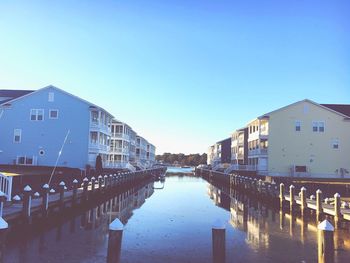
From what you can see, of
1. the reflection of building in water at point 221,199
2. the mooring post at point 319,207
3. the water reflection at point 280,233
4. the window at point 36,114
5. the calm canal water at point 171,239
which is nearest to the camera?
the calm canal water at point 171,239

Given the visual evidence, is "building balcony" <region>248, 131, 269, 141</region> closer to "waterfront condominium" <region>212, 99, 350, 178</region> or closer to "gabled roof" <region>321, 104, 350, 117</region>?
"waterfront condominium" <region>212, 99, 350, 178</region>

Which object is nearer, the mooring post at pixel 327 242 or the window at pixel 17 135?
the mooring post at pixel 327 242

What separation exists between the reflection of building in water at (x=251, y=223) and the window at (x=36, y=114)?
30.6 metres

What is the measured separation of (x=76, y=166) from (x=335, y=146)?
38.6 metres

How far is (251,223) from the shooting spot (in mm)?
21656

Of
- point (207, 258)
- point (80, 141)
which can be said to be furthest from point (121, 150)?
point (207, 258)

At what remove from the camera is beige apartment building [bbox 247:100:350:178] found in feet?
172

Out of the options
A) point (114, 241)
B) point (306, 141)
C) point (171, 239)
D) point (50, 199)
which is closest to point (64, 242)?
point (171, 239)

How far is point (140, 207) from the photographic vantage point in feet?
94.9

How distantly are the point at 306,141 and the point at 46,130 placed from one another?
126 feet

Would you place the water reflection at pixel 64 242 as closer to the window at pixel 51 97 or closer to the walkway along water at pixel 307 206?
the walkway along water at pixel 307 206

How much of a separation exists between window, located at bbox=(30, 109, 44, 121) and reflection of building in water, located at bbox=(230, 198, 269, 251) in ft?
100

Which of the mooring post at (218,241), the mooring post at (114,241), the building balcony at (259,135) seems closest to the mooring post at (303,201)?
the mooring post at (218,241)

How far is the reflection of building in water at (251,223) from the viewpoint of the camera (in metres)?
16.3
